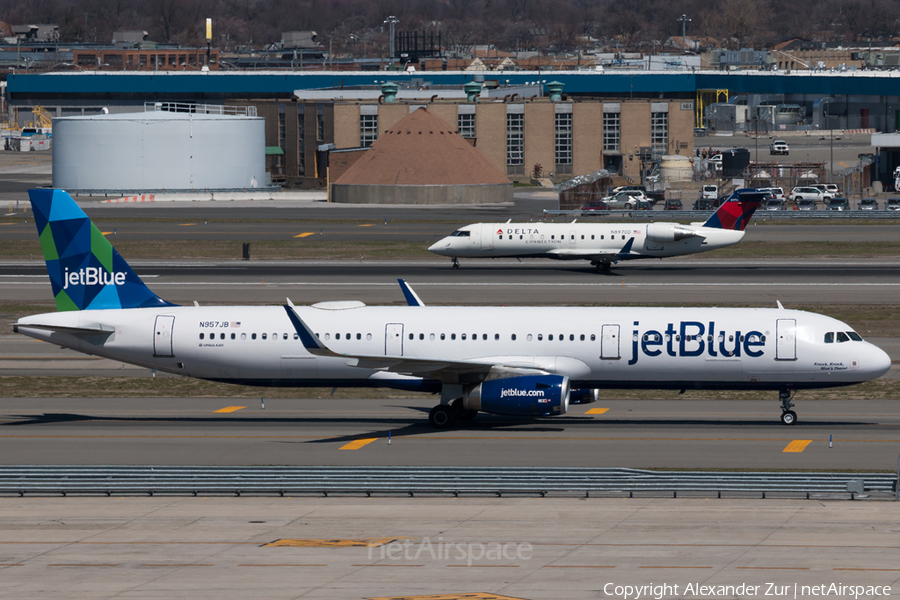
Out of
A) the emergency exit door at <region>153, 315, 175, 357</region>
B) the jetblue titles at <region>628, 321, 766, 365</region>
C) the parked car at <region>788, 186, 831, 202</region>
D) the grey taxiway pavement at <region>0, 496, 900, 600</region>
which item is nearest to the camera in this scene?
the grey taxiway pavement at <region>0, 496, 900, 600</region>

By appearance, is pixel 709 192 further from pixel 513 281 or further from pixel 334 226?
pixel 513 281

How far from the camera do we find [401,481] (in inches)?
1218

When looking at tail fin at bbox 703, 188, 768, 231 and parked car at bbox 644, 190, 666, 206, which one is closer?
tail fin at bbox 703, 188, 768, 231

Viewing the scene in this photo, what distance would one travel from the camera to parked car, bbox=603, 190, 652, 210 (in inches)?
4956

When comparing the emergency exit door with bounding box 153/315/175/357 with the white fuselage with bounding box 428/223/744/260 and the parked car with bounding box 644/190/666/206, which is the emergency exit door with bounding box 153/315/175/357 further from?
the parked car with bounding box 644/190/666/206

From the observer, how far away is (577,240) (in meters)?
79.8

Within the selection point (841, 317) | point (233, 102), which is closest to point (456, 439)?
point (841, 317)

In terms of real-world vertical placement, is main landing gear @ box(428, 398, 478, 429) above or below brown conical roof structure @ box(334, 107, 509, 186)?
below

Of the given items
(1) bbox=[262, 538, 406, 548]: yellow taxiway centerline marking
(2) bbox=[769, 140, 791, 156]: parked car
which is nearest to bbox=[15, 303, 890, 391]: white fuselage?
(1) bbox=[262, 538, 406, 548]: yellow taxiway centerline marking

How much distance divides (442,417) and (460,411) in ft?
2.11

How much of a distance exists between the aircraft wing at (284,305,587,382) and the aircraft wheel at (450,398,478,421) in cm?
89

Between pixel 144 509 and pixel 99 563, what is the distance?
469 cm

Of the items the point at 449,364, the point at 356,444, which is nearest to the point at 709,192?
the point at 449,364

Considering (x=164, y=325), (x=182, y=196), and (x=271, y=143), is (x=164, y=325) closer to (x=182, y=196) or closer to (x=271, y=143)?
(x=182, y=196)
